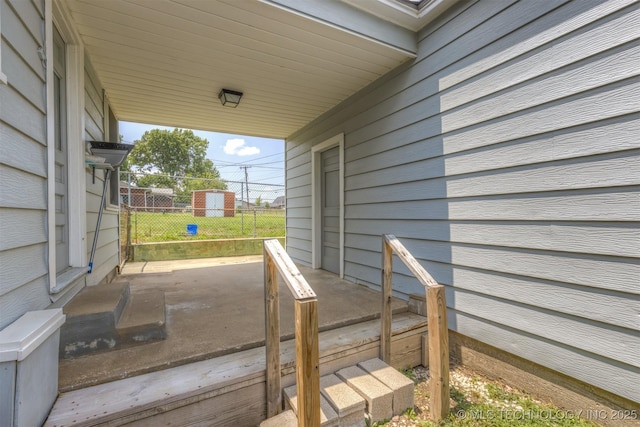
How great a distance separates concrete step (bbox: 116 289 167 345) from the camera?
167 cm

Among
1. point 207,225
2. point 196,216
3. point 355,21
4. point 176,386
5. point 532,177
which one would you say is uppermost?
point 355,21

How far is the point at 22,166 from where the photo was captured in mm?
1307

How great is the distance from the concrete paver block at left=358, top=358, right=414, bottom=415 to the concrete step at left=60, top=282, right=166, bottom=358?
4.50 ft

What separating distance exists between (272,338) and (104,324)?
1001 millimetres

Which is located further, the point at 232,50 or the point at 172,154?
the point at 172,154

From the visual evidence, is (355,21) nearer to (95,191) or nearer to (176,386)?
(176,386)

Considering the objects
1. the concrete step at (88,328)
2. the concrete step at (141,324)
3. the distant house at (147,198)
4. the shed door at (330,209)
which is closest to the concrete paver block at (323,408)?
the concrete step at (141,324)

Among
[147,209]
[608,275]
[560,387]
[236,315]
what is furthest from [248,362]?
[147,209]

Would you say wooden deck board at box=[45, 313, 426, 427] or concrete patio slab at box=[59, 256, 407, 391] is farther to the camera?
concrete patio slab at box=[59, 256, 407, 391]

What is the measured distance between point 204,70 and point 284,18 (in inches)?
42.5

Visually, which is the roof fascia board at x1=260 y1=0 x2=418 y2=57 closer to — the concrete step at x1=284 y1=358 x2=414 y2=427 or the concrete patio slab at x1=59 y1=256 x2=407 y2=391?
the concrete patio slab at x1=59 y1=256 x2=407 y2=391

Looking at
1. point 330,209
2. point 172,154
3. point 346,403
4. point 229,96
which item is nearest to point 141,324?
point 346,403

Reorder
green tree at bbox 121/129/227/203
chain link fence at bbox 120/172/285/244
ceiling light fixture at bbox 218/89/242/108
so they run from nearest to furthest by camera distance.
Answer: ceiling light fixture at bbox 218/89/242/108
chain link fence at bbox 120/172/285/244
green tree at bbox 121/129/227/203

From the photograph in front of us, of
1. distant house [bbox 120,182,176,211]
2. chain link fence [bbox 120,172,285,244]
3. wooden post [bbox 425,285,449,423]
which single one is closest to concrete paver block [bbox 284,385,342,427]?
wooden post [bbox 425,285,449,423]
